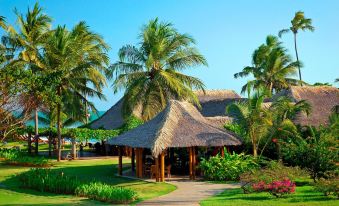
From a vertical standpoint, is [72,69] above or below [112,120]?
above

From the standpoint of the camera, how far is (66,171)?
22641 millimetres

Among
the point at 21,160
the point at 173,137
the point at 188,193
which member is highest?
the point at 173,137

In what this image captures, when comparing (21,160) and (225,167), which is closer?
(225,167)

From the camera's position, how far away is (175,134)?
1955 centimetres

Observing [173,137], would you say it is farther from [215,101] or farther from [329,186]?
[215,101]

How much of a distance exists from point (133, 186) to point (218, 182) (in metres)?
3.39

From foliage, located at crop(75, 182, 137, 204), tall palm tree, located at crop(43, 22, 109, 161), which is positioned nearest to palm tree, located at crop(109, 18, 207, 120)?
tall palm tree, located at crop(43, 22, 109, 161)

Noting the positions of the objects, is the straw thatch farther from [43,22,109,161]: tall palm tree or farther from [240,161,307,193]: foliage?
[240,161,307,193]: foliage

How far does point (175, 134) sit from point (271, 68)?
2045 centimetres

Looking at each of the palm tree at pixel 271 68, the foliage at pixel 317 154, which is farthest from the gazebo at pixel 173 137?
the palm tree at pixel 271 68

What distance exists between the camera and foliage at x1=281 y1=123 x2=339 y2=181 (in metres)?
17.3

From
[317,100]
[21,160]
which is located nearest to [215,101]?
[317,100]

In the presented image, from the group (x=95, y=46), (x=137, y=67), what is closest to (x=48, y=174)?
(x=137, y=67)

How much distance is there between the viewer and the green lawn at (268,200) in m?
13.5
